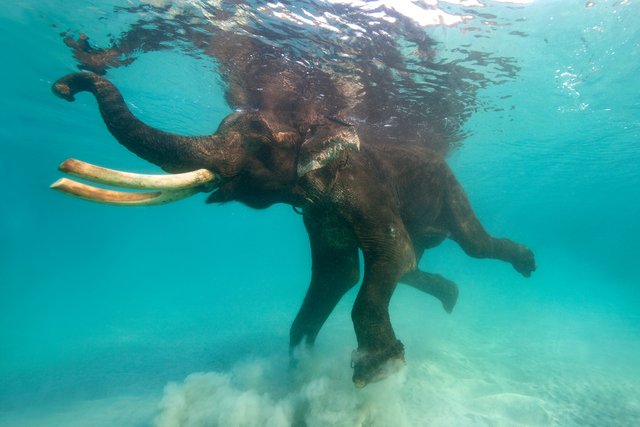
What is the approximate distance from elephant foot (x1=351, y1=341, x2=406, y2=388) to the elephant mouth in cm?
233

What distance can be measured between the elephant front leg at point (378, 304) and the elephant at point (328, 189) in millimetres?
11

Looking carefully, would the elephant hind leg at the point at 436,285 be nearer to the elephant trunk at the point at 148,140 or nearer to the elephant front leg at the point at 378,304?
the elephant front leg at the point at 378,304

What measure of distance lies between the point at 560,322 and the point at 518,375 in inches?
686

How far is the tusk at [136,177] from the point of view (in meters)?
2.61

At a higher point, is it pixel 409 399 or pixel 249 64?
pixel 249 64

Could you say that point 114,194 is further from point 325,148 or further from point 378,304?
point 378,304

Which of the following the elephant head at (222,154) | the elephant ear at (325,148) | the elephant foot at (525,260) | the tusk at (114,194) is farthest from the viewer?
the elephant foot at (525,260)

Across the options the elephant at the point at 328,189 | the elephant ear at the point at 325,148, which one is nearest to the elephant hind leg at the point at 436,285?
the elephant at the point at 328,189

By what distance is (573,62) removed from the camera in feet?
33.3

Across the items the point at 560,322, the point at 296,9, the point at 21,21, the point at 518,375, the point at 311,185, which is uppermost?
the point at 296,9

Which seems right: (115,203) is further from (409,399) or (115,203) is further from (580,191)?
(580,191)

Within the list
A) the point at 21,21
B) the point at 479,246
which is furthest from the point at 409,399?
the point at 21,21

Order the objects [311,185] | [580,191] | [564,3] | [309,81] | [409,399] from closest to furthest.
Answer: [311,185]
[409,399]
[564,3]
[309,81]
[580,191]

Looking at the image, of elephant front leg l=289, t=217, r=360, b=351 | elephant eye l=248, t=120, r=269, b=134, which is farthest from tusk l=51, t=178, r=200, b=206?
elephant front leg l=289, t=217, r=360, b=351
